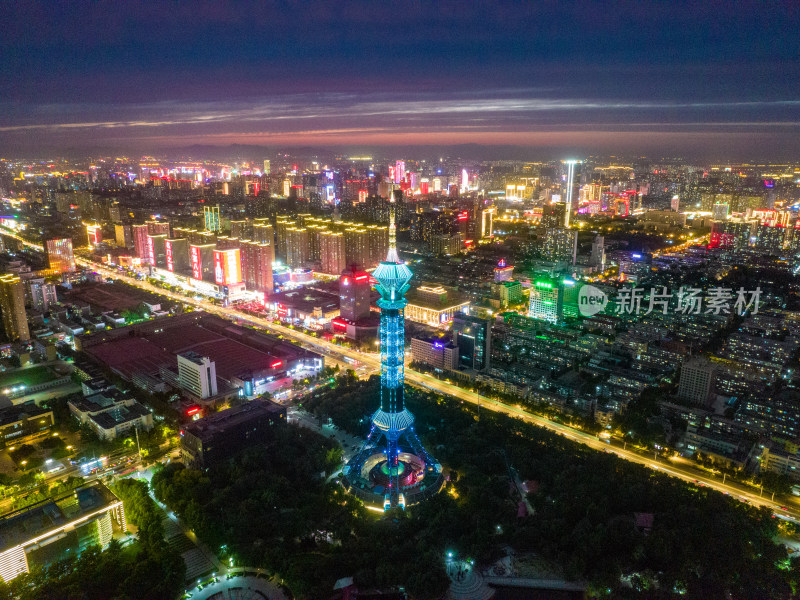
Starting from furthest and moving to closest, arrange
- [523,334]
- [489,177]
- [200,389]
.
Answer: [489,177], [523,334], [200,389]

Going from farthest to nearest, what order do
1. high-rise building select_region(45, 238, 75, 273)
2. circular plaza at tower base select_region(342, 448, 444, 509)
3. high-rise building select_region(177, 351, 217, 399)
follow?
1. high-rise building select_region(45, 238, 75, 273)
2. high-rise building select_region(177, 351, 217, 399)
3. circular plaza at tower base select_region(342, 448, 444, 509)

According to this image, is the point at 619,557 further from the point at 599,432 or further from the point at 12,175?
the point at 12,175

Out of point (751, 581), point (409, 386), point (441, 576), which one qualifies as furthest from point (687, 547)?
point (409, 386)

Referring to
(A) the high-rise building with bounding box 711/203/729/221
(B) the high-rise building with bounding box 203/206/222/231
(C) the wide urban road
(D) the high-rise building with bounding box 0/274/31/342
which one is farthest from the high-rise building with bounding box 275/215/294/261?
(A) the high-rise building with bounding box 711/203/729/221

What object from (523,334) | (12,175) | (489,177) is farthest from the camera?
(489,177)

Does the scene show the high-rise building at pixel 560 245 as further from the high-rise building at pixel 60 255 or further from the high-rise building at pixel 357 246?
the high-rise building at pixel 60 255

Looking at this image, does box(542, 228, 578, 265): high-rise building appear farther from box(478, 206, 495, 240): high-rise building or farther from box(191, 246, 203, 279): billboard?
box(191, 246, 203, 279): billboard

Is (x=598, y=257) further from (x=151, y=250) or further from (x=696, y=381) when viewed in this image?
(x=151, y=250)
